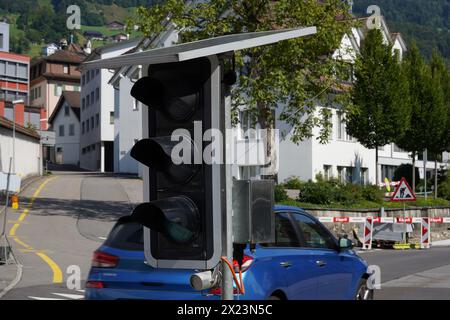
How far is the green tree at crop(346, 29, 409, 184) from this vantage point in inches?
1630

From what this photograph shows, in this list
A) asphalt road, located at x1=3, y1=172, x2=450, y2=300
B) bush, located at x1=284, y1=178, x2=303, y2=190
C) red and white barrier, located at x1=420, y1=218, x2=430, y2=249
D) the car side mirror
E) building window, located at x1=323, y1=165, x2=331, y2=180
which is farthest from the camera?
building window, located at x1=323, y1=165, x2=331, y2=180

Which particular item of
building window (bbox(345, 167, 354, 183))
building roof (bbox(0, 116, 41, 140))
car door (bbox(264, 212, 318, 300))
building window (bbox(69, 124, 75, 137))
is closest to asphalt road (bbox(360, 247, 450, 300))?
car door (bbox(264, 212, 318, 300))

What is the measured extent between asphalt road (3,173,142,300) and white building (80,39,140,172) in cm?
2416

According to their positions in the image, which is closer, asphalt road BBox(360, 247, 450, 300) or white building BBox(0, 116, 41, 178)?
asphalt road BBox(360, 247, 450, 300)

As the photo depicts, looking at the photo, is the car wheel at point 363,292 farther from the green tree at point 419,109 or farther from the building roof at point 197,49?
the green tree at point 419,109

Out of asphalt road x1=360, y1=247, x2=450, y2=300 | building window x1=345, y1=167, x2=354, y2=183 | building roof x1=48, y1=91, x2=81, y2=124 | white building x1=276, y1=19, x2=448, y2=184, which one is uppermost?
building roof x1=48, y1=91, x2=81, y2=124

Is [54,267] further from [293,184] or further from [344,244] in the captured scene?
[293,184]

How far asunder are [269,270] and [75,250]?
1485cm

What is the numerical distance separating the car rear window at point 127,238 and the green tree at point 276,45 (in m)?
18.6

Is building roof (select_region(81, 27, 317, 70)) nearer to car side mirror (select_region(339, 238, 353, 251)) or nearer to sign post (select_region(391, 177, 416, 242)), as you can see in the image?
car side mirror (select_region(339, 238, 353, 251))

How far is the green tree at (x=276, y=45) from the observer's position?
27.7m
